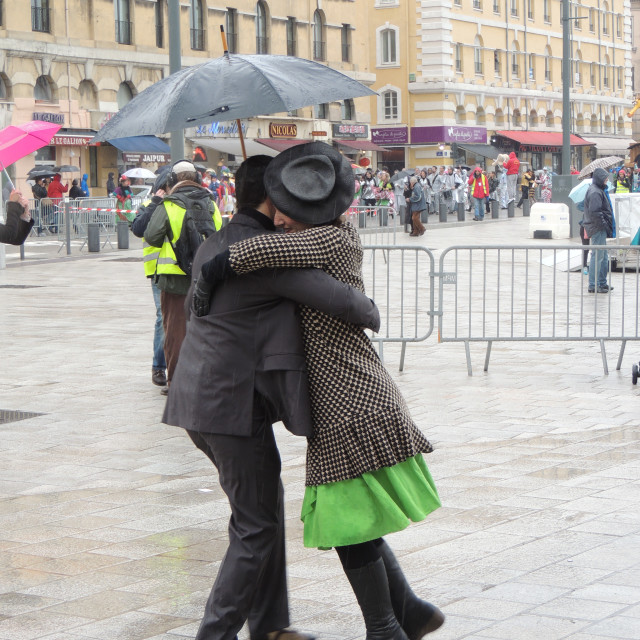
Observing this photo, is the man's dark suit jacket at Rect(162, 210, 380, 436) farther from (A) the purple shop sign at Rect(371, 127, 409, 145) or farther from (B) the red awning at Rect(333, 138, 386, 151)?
(A) the purple shop sign at Rect(371, 127, 409, 145)

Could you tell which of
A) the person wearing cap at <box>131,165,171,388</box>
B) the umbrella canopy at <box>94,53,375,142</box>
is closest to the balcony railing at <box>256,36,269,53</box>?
the person wearing cap at <box>131,165,171,388</box>

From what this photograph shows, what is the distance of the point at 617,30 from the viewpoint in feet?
257

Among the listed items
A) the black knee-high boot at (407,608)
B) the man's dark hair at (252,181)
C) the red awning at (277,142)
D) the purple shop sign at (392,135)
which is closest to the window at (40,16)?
the red awning at (277,142)

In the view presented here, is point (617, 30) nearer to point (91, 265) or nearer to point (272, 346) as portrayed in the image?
point (91, 265)

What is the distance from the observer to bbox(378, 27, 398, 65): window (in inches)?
2378

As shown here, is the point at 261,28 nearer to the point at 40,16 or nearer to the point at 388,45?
the point at 40,16

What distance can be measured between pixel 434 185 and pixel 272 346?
40980mm

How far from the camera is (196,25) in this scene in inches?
1766

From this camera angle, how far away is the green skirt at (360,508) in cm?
392

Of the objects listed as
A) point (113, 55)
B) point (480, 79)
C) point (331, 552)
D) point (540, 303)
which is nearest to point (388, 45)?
point (480, 79)

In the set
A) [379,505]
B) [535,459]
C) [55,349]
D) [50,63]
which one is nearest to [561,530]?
[535,459]

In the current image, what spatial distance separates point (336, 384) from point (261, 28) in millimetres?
46060

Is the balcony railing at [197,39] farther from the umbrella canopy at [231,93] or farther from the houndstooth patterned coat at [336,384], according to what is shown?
the houndstooth patterned coat at [336,384]

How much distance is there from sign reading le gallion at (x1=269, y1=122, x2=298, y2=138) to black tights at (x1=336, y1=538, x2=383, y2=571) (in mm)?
45800
